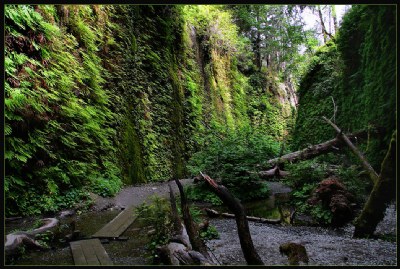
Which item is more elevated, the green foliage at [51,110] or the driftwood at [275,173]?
the green foliage at [51,110]

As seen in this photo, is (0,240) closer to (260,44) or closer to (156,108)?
(156,108)

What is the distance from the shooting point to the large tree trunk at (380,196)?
120 inches

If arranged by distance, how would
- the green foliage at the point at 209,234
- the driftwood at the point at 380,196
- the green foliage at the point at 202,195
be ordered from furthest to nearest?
the green foliage at the point at 202,195, the green foliage at the point at 209,234, the driftwood at the point at 380,196

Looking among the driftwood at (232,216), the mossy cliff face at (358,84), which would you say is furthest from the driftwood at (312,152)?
the driftwood at (232,216)

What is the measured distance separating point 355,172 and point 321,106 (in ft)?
17.4

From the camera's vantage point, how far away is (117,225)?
4.17 meters

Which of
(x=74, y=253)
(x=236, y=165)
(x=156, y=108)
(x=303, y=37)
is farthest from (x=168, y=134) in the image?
(x=74, y=253)

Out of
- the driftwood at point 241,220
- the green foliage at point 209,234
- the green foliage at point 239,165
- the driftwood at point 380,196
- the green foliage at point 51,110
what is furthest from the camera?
the green foliage at point 239,165

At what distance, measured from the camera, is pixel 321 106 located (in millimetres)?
9797

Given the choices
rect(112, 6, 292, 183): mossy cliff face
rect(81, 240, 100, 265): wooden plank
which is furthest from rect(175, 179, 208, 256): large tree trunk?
rect(112, 6, 292, 183): mossy cliff face

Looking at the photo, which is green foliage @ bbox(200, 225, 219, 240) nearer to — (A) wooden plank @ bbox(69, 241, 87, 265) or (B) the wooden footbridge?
(B) the wooden footbridge

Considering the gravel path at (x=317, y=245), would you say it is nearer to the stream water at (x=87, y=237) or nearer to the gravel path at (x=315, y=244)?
the gravel path at (x=315, y=244)

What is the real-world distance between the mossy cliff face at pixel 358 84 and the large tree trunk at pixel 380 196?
0.50 metres

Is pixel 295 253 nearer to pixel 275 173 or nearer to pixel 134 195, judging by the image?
pixel 134 195
